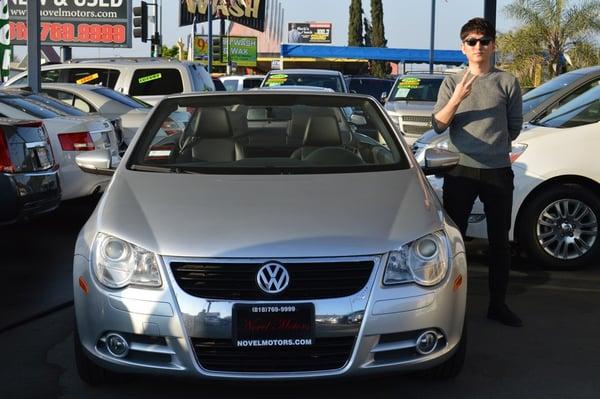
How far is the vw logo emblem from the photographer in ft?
11.5

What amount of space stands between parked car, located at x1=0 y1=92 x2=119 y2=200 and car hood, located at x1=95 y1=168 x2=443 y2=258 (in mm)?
4131

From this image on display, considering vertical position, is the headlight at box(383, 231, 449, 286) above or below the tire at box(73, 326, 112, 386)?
above

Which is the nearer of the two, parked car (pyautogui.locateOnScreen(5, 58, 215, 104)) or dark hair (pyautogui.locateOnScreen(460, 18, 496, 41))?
dark hair (pyautogui.locateOnScreen(460, 18, 496, 41))

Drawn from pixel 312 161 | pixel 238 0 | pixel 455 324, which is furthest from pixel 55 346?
pixel 238 0

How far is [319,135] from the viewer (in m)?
5.09

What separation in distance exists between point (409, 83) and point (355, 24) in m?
55.6

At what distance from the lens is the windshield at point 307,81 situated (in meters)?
18.0

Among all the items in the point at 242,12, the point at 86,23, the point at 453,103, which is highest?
A: the point at 242,12

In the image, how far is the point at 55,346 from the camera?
4797mm

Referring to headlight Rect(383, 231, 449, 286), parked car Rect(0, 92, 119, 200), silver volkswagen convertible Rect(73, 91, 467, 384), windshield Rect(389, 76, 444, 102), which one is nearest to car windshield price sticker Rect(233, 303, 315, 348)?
silver volkswagen convertible Rect(73, 91, 467, 384)

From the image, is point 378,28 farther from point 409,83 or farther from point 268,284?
point 268,284

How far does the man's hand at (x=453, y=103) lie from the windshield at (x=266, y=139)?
357 mm

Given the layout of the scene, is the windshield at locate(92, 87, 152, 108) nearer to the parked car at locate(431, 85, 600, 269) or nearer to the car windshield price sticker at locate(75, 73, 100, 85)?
the car windshield price sticker at locate(75, 73, 100, 85)

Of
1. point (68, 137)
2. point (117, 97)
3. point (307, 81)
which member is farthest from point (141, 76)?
point (68, 137)
